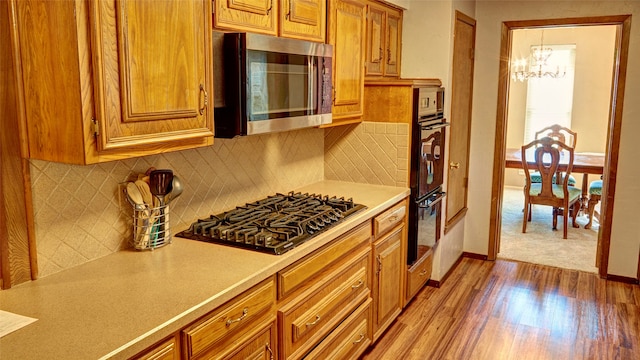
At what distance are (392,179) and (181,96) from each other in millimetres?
1848

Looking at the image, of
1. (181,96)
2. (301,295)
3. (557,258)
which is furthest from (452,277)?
(181,96)

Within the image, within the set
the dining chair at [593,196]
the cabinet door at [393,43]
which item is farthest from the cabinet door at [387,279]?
the dining chair at [593,196]

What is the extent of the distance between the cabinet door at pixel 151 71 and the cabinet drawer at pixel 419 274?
6.63 feet

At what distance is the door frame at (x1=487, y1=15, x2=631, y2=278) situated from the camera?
12.7 feet

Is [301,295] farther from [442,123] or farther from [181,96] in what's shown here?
[442,123]

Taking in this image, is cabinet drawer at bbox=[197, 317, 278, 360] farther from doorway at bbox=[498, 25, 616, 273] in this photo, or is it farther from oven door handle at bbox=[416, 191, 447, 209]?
doorway at bbox=[498, 25, 616, 273]

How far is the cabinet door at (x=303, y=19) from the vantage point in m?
2.37

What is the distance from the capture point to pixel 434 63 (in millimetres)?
3764

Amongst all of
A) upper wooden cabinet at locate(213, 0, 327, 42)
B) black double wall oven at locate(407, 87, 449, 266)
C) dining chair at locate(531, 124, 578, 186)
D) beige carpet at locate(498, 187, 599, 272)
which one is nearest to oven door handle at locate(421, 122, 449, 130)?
black double wall oven at locate(407, 87, 449, 266)

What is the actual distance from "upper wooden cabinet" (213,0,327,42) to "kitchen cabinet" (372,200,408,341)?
41.9 inches

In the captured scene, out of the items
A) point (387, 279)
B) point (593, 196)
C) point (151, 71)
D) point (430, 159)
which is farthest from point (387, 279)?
point (593, 196)

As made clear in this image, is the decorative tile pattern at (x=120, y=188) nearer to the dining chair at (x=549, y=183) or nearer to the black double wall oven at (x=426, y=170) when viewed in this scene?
the black double wall oven at (x=426, y=170)

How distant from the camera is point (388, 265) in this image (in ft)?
10.1

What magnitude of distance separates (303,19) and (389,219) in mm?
1219
